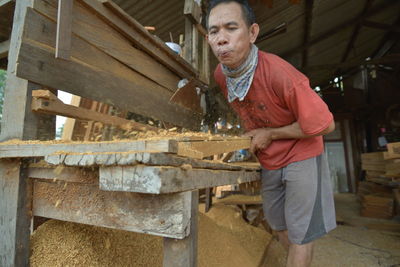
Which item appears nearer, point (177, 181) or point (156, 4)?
point (177, 181)

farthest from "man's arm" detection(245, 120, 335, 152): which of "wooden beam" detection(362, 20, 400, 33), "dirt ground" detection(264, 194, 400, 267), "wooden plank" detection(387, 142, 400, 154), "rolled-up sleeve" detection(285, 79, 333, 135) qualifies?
"wooden beam" detection(362, 20, 400, 33)

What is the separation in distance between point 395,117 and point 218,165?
1083cm

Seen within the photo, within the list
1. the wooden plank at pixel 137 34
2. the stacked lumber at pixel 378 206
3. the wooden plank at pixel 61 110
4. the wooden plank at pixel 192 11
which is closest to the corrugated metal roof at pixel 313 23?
the wooden plank at pixel 192 11

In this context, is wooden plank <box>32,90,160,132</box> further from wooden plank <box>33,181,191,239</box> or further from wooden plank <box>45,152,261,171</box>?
wooden plank <box>45,152,261,171</box>

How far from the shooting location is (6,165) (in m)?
1.39

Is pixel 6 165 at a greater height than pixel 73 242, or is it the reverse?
pixel 6 165

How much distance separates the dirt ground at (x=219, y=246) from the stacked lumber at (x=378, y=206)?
1.14 feet

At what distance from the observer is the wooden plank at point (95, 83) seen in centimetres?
151

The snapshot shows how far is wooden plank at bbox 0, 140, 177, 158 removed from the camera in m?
0.86

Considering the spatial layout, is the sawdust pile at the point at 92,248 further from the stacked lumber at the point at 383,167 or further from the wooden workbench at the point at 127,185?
the stacked lumber at the point at 383,167

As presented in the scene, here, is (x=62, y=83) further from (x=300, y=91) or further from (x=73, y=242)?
(x=300, y=91)

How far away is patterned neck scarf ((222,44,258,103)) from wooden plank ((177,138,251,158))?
0.41 m

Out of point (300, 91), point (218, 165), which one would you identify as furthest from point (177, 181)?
point (300, 91)

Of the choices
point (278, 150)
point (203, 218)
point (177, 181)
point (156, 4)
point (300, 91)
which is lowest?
point (203, 218)
